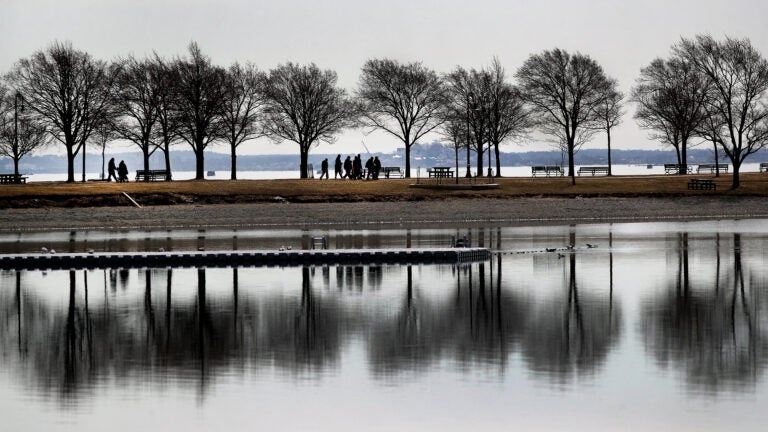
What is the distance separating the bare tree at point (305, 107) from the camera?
100 metres

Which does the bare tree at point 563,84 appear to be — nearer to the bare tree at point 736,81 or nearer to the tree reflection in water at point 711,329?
the bare tree at point 736,81

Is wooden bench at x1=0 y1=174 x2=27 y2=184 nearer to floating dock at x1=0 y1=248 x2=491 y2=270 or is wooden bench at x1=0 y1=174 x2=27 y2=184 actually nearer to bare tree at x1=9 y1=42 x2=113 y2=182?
bare tree at x1=9 y1=42 x2=113 y2=182

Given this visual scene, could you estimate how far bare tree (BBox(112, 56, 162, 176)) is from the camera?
89.1m

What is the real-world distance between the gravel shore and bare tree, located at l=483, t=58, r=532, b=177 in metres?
29.4

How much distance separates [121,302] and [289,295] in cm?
386

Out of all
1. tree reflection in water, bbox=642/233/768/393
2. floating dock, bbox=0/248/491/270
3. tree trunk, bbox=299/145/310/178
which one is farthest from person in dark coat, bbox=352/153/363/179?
tree reflection in water, bbox=642/233/768/393

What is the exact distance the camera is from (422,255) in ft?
120

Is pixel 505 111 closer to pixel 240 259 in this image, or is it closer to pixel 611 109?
pixel 611 109

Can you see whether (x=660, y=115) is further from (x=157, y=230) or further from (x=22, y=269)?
Answer: (x=22, y=269)

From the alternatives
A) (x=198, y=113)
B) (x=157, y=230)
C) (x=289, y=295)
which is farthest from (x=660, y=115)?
(x=289, y=295)

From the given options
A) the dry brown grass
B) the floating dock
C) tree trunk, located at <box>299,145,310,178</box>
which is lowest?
the floating dock

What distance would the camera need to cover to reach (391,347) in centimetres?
1998

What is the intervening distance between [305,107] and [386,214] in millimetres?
37942

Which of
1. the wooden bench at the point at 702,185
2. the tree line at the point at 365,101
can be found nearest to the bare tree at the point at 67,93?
the tree line at the point at 365,101
